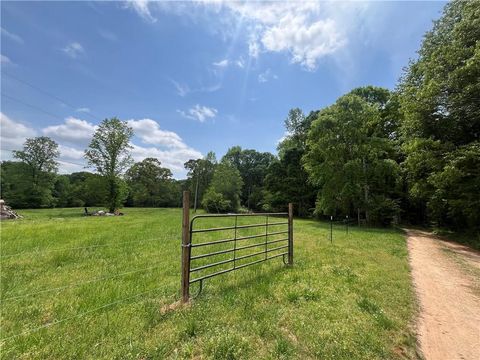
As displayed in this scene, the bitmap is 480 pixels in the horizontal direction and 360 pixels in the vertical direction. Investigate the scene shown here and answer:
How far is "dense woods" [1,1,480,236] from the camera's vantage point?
14377 mm

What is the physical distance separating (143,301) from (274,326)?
7.69ft

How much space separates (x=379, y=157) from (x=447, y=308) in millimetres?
23406

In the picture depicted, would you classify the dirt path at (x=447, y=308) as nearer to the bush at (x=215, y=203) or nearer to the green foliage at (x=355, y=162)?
the green foliage at (x=355, y=162)

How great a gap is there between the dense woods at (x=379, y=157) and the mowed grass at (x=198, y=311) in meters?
11.8

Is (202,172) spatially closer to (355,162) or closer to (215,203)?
(215,203)

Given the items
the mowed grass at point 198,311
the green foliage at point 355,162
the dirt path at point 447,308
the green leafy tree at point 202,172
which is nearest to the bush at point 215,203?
the green leafy tree at point 202,172

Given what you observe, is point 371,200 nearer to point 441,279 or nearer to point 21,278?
point 441,279

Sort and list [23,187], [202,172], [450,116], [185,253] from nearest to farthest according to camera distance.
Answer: [185,253], [450,116], [23,187], [202,172]

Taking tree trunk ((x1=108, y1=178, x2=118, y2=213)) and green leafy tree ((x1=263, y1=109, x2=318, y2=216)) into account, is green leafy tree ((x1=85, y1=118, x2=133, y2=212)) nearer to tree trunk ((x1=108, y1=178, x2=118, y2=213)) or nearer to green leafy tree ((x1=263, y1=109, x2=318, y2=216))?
tree trunk ((x1=108, y1=178, x2=118, y2=213))

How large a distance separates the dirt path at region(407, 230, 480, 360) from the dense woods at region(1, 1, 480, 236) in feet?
22.9

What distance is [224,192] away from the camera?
5053cm

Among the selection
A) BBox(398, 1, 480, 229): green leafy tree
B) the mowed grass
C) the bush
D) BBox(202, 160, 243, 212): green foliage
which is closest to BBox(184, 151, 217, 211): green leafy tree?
BBox(202, 160, 243, 212): green foliage

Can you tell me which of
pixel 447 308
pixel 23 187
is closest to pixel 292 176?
pixel 447 308

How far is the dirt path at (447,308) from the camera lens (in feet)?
12.3
